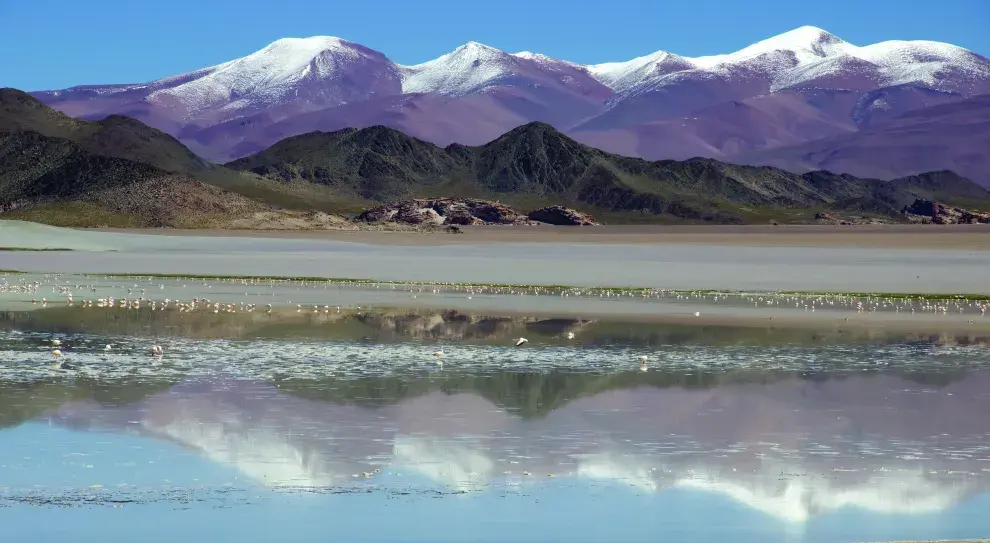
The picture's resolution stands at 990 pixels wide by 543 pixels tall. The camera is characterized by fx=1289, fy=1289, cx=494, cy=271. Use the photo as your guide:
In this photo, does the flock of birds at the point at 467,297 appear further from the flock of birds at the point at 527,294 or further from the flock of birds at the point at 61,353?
the flock of birds at the point at 61,353

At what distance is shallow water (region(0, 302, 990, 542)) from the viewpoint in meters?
13.1

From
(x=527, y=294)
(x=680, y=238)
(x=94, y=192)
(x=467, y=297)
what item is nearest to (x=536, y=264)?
(x=527, y=294)

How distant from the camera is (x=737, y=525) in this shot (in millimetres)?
13055

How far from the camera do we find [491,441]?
17.2 m

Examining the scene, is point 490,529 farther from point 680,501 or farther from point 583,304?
point 583,304

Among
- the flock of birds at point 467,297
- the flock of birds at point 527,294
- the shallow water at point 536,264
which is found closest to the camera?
the flock of birds at point 467,297

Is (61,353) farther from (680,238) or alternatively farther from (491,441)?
(680,238)

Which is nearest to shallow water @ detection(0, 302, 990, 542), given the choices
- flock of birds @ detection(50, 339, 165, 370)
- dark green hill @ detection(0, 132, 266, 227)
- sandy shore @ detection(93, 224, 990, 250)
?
flock of birds @ detection(50, 339, 165, 370)

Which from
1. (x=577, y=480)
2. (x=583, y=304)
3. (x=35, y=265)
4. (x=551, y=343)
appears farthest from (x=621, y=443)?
(x=35, y=265)

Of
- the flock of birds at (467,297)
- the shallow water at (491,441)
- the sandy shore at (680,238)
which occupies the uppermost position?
the sandy shore at (680,238)

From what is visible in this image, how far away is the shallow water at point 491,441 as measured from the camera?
13141 mm

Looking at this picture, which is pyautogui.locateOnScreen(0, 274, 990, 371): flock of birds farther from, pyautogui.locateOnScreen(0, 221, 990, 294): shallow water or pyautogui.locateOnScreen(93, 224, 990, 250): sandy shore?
pyautogui.locateOnScreen(93, 224, 990, 250): sandy shore

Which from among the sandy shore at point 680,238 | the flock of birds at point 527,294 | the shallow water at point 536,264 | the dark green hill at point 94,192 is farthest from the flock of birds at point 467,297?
the dark green hill at point 94,192

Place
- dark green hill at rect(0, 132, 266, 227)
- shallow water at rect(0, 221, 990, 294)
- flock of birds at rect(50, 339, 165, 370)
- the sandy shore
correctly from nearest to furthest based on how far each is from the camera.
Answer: flock of birds at rect(50, 339, 165, 370) → shallow water at rect(0, 221, 990, 294) → the sandy shore → dark green hill at rect(0, 132, 266, 227)
